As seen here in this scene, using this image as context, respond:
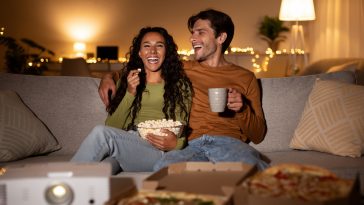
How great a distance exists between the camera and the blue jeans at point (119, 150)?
2.48 m

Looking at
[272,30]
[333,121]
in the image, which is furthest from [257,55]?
[333,121]

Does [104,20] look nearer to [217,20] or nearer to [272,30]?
[272,30]

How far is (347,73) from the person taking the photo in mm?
3205

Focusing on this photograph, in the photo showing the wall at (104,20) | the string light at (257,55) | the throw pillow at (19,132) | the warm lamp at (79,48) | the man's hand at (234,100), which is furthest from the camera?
the warm lamp at (79,48)

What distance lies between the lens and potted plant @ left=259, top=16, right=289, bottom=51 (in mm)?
9031

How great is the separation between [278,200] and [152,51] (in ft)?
5.00

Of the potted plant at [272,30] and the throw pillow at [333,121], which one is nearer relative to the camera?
the throw pillow at [333,121]

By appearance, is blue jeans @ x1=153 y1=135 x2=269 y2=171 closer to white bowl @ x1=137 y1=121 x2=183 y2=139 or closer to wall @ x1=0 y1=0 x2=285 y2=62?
white bowl @ x1=137 y1=121 x2=183 y2=139

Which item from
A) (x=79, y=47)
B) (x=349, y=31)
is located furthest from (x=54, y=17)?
(x=349, y=31)

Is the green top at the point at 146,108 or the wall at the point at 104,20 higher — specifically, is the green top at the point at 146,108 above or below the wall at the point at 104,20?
below

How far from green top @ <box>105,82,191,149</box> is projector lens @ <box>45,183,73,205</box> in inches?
44.7

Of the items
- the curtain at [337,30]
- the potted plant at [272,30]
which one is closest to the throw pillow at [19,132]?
the curtain at [337,30]

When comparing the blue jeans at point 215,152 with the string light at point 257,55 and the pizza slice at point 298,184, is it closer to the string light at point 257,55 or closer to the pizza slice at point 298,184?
the pizza slice at point 298,184

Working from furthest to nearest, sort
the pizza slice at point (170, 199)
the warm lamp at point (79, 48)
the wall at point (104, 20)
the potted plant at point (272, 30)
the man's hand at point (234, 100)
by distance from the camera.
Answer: the warm lamp at point (79, 48), the wall at point (104, 20), the potted plant at point (272, 30), the man's hand at point (234, 100), the pizza slice at point (170, 199)
